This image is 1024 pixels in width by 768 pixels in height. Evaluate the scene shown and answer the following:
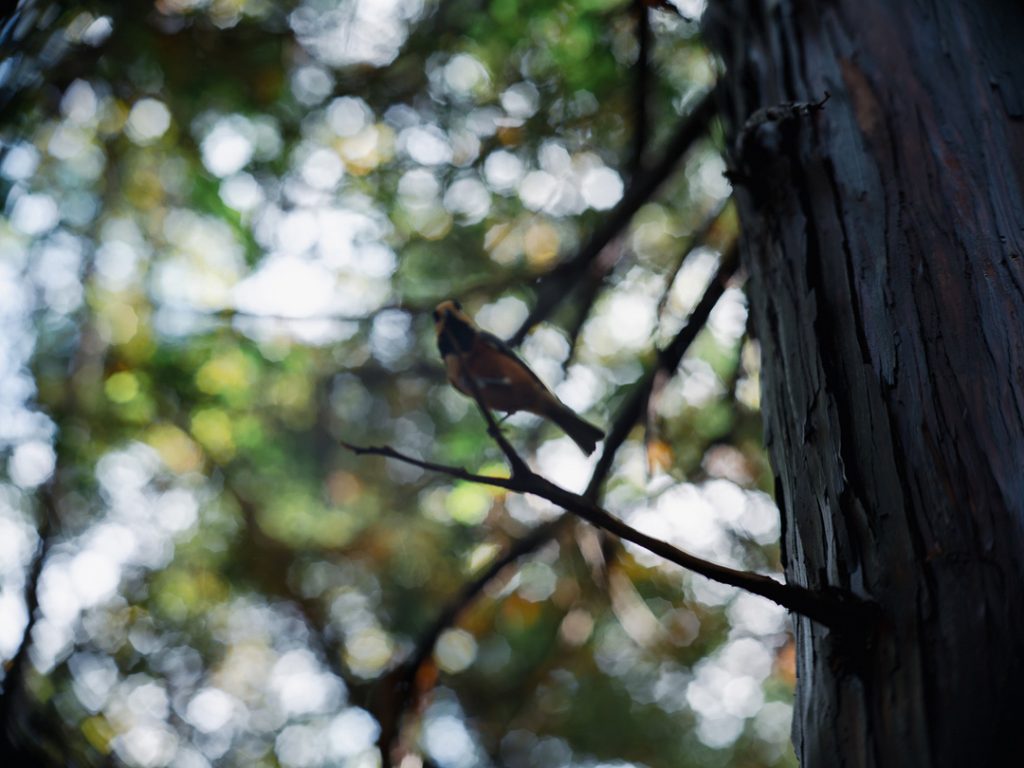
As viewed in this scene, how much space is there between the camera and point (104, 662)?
18.9 feet

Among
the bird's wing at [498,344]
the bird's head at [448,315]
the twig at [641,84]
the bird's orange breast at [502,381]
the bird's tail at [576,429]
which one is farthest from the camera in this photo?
the twig at [641,84]

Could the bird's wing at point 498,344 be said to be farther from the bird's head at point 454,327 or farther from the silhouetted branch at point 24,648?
the silhouetted branch at point 24,648

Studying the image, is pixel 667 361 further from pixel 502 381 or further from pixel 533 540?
pixel 533 540

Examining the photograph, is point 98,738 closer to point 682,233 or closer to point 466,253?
point 466,253

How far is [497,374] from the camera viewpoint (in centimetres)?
307

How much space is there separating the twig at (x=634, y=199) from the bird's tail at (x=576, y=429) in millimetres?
507

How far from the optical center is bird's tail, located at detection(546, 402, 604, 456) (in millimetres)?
2822

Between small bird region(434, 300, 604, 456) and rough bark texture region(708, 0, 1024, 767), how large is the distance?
967 mm

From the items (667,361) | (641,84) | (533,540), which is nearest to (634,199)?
(641,84)

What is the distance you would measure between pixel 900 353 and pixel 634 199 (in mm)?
1982

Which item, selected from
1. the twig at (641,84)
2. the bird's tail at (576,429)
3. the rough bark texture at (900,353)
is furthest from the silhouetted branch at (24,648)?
the twig at (641,84)

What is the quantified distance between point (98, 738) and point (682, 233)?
431 cm

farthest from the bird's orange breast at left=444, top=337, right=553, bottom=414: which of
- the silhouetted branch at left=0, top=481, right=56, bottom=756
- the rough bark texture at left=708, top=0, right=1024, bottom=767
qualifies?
the silhouetted branch at left=0, top=481, right=56, bottom=756

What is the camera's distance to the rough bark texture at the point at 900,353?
1.26 metres
